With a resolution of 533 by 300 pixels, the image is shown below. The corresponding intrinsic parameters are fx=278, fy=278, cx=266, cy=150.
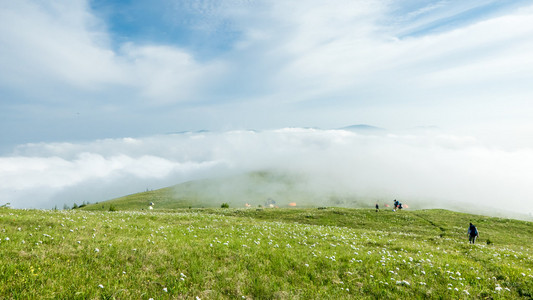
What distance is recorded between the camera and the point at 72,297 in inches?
314

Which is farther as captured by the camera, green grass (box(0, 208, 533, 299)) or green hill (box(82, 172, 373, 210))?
green hill (box(82, 172, 373, 210))

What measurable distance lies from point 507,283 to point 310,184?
181 m

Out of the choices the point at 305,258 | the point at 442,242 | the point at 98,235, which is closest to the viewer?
the point at 305,258

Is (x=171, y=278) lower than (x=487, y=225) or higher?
higher

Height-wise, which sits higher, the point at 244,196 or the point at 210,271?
the point at 210,271

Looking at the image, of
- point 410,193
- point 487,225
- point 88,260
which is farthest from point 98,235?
point 410,193

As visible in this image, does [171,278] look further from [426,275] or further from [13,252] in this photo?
[426,275]

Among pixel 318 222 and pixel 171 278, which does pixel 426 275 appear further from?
pixel 318 222

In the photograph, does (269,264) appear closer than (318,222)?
Yes

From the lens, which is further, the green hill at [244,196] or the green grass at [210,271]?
the green hill at [244,196]

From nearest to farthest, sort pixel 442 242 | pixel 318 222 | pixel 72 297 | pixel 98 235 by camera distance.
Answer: pixel 72 297 → pixel 98 235 → pixel 442 242 → pixel 318 222

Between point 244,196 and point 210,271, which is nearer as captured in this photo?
point 210,271

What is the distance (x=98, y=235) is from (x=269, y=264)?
9.50 metres

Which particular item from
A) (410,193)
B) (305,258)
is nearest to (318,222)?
(305,258)
